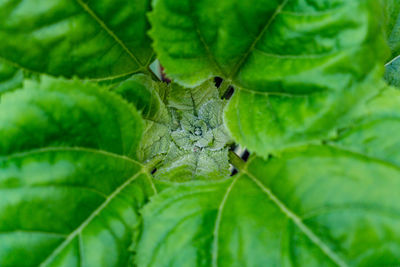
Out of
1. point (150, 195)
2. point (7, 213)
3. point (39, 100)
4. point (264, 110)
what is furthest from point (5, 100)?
point (264, 110)

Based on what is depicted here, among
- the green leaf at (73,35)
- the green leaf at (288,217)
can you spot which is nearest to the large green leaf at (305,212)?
the green leaf at (288,217)

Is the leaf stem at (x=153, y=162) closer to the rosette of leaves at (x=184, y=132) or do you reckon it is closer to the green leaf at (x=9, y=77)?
the rosette of leaves at (x=184, y=132)

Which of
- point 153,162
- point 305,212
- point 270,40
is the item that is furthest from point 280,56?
point 153,162

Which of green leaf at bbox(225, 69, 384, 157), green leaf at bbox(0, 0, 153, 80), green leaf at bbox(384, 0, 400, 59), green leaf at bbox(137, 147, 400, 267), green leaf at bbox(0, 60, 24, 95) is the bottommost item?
green leaf at bbox(137, 147, 400, 267)

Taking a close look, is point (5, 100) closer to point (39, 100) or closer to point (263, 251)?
point (39, 100)

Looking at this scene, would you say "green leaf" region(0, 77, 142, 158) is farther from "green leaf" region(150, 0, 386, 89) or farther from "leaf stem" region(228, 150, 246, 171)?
"leaf stem" region(228, 150, 246, 171)

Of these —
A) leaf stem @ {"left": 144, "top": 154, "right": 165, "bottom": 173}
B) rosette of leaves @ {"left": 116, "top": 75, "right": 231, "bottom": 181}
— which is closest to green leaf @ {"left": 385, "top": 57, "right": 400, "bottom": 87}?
rosette of leaves @ {"left": 116, "top": 75, "right": 231, "bottom": 181}

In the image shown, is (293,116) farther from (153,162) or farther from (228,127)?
(153,162)
